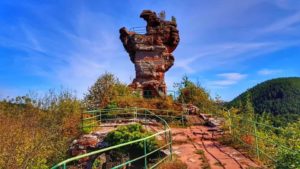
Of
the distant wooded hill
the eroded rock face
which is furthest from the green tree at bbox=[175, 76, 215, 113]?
the distant wooded hill

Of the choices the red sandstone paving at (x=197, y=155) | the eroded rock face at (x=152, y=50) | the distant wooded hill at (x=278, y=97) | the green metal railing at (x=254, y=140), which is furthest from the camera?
the distant wooded hill at (x=278, y=97)

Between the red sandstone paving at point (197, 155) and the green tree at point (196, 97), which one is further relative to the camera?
the green tree at point (196, 97)

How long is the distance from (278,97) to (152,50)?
184 ft

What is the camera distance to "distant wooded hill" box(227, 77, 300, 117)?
225 ft

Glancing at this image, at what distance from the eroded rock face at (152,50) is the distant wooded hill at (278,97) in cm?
3622

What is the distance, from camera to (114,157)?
14211 mm

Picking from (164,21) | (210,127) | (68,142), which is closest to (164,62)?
(164,21)

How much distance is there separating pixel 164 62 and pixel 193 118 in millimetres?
10356

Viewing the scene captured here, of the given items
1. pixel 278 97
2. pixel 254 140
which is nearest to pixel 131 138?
pixel 254 140

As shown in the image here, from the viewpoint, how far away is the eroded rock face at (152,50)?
29250mm

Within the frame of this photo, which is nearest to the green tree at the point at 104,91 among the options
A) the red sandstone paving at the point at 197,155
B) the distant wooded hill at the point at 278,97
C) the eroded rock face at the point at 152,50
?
the eroded rock face at the point at 152,50

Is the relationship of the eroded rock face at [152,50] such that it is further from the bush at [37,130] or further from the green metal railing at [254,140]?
the green metal railing at [254,140]

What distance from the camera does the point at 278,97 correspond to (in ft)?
249

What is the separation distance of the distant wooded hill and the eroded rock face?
36.2 m
